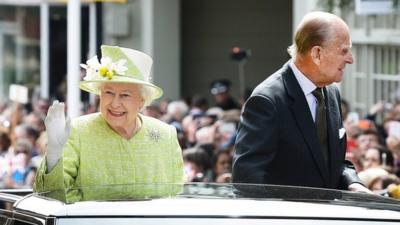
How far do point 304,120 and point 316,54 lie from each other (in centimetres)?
29

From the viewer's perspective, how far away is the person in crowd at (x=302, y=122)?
19.1 ft

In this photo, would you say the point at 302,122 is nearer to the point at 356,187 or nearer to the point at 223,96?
the point at 356,187

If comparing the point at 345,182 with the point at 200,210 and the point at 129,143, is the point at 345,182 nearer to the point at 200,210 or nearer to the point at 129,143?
the point at 129,143

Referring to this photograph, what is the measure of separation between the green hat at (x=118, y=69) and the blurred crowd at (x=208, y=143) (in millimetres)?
2920

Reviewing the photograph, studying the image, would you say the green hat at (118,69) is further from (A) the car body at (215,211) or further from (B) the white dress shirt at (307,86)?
(A) the car body at (215,211)

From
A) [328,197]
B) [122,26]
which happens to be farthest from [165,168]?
[122,26]

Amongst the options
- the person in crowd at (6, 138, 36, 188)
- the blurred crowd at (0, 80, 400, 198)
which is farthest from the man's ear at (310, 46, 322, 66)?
the person in crowd at (6, 138, 36, 188)

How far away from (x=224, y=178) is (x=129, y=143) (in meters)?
4.59

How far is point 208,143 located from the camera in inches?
563

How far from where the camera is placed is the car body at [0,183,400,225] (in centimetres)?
410

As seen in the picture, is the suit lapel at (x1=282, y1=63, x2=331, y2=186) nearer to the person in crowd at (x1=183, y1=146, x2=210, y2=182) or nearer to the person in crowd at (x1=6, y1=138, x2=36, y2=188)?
the person in crowd at (x1=183, y1=146, x2=210, y2=182)

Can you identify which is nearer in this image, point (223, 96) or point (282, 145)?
point (282, 145)

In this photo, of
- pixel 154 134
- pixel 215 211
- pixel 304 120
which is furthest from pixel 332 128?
pixel 215 211

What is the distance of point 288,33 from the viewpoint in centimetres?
2700
